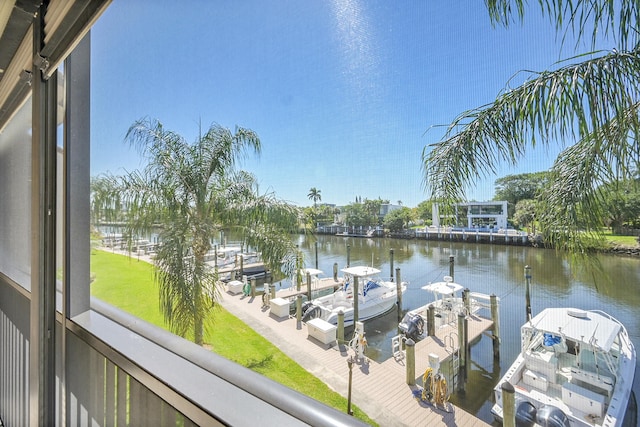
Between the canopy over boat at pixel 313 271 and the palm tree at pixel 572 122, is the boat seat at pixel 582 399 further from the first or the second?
the canopy over boat at pixel 313 271

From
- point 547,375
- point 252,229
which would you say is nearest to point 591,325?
point 547,375

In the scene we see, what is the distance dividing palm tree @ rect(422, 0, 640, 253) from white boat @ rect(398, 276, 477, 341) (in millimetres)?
286

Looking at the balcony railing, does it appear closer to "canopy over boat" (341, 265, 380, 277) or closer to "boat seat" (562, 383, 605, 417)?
"boat seat" (562, 383, 605, 417)

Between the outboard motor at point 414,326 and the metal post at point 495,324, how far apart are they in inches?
13.8

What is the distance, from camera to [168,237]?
2.14 meters

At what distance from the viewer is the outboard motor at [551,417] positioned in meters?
0.63

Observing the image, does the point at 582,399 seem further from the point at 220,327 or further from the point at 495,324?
the point at 220,327

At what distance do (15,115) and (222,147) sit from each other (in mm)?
1390

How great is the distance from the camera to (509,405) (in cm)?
72

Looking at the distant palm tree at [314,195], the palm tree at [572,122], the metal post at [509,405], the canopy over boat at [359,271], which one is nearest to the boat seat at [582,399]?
the metal post at [509,405]

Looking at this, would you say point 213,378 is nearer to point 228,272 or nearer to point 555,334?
point 555,334

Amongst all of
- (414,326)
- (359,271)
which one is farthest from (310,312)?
(414,326)

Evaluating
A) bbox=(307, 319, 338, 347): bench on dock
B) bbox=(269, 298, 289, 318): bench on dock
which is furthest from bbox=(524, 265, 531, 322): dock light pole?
bbox=(269, 298, 289, 318): bench on dock

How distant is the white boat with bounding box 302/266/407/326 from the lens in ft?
4.37
